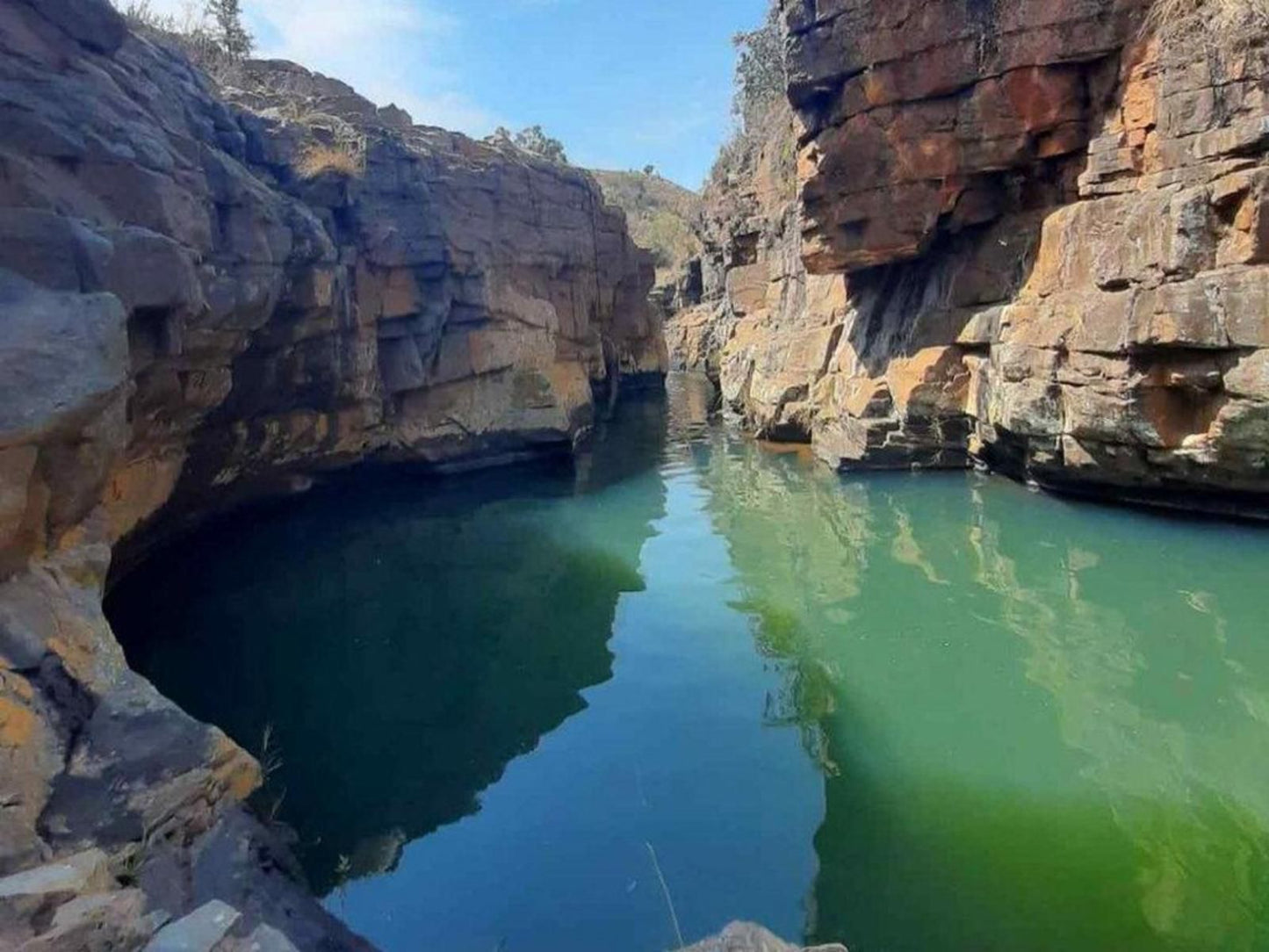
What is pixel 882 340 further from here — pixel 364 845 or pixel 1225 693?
pixel 364 845

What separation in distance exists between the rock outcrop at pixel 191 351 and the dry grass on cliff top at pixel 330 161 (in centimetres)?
6

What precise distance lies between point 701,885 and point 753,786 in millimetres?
944

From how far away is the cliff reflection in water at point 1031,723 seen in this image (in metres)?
3.94

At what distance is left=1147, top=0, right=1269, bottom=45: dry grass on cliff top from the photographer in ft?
30.2

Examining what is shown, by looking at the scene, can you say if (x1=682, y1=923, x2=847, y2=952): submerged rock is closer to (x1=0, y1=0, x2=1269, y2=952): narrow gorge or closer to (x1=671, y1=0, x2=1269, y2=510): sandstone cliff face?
(x1=0, y1=0, x2=1269, y2=952): narrow gorge

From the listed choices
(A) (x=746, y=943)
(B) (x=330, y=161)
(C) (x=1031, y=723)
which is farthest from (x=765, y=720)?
(B) (x=330, y=161)

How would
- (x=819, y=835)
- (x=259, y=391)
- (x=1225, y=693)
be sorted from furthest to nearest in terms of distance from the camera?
(x=259, y=391)
(x=1225, y=693)
(x=819, y=835)

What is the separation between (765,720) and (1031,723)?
5.35 feet

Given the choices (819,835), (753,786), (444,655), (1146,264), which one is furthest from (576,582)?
(1146,264)

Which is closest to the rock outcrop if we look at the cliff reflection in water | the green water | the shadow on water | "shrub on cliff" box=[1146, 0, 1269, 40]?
the shadow on water

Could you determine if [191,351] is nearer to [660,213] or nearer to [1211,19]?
[1211,19]

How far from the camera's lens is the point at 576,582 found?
9438 millimetres

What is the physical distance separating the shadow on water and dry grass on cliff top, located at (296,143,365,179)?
15.8 ft

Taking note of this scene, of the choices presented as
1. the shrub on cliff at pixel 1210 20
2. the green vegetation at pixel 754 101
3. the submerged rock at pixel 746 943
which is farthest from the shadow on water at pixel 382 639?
the green vegetation at pixel 754 101
